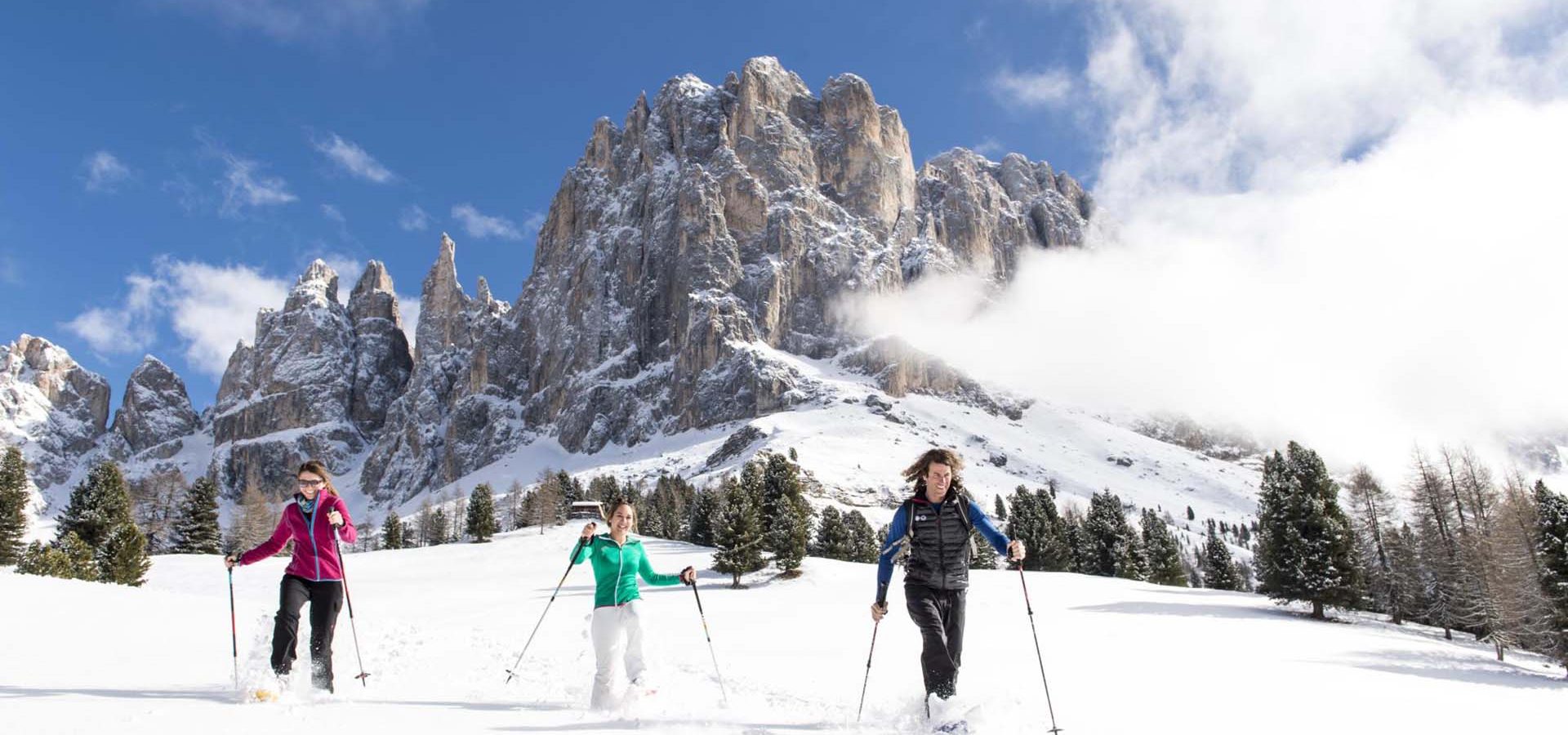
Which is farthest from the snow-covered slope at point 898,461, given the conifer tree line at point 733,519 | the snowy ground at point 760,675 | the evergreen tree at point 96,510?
the snowy ground at point 760,675

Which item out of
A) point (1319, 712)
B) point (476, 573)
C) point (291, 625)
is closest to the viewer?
point (291, 625)

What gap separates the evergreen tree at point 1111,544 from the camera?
2190 inches

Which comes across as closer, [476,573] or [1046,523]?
[476,573]

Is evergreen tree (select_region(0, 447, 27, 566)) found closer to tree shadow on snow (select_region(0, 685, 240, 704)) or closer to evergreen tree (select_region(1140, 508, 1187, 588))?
tree shadow on snow (select_region(0, 685, 240, 704))

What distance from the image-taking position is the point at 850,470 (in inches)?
5507

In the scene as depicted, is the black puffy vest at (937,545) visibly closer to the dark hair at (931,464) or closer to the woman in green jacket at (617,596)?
the dark hair at (931,464)

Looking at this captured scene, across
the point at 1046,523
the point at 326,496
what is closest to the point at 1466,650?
the point at 326,496

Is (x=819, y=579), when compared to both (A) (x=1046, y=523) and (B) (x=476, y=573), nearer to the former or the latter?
(B) (x=476, y=573)

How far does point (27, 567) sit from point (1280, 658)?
34684 mm

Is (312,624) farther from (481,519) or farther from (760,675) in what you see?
(481,519)

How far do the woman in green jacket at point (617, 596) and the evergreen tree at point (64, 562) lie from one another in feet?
73.5

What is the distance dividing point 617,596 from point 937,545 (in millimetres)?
3121

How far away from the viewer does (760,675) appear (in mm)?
10578

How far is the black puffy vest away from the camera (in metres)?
7.25
